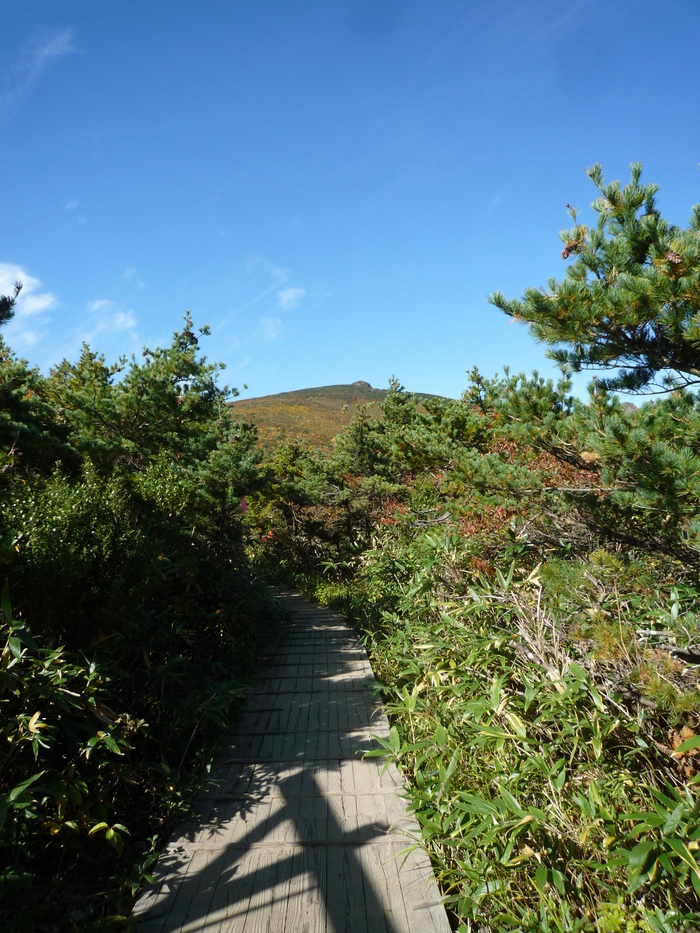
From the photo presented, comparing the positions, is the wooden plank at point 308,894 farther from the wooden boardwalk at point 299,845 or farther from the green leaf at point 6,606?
the green leaf at point 6,606

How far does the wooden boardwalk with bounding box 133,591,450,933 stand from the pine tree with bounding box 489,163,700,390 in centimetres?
314

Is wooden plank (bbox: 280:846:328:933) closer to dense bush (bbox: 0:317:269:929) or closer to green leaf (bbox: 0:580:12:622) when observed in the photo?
dense bush (bbox: 0:317:269:929)

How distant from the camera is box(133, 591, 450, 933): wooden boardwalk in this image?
2213 mm

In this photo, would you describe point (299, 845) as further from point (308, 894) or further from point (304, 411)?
point (304, 411)

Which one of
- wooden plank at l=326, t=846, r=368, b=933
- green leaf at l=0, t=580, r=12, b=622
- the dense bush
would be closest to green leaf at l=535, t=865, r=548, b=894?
wooden plank at l=326, t=846, r=368, b=933

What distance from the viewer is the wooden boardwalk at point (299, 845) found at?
7.26 ft

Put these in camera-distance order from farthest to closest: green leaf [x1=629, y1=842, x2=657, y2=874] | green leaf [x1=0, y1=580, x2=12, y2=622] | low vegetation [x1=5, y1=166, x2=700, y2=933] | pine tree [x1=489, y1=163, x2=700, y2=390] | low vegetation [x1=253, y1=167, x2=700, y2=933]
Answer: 1. pine tree [x1=489, y1=163, x2=700, y2=390]
2. green leaf [x1=0, y1=580, x2=12, y2=622]
3. low vegetation [x1=5, y1=166, x2=700, y2=933]
4. low vegetation [x1=253, y1=167, x2=700, y2=933]
5. green leaf [x1=629, y1=842, x2=657, y2=874]

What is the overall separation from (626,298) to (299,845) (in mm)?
3586

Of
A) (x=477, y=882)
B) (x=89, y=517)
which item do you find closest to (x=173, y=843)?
(x=477, y=882)

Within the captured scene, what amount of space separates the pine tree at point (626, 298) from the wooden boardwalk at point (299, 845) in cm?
314

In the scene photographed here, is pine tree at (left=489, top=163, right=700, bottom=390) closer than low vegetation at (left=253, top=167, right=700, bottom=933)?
No

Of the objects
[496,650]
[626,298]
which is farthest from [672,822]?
[626,298]

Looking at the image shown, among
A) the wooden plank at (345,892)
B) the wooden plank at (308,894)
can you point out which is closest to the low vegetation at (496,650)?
the wooden plank at (345,892)

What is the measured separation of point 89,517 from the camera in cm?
329
